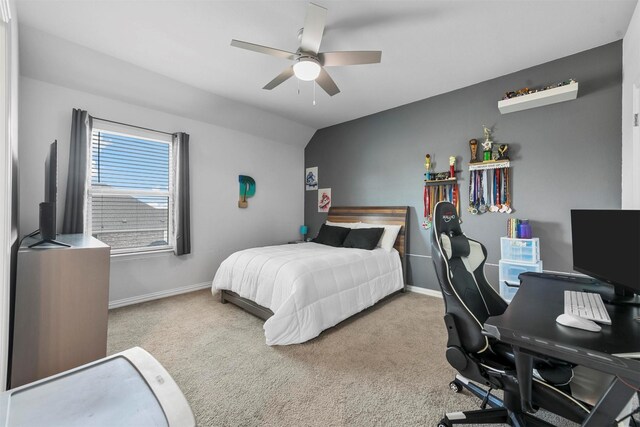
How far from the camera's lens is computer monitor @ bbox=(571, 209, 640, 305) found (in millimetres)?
1153

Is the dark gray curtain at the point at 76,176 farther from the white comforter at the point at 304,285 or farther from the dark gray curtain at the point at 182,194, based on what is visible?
the white comforter at the point at 304,285

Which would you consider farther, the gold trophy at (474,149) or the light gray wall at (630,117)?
the gold trophy at (474,149)

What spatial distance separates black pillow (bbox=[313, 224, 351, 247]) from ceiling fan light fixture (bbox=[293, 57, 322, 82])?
7.28 feet

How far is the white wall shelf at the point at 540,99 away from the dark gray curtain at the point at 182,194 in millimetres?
3765

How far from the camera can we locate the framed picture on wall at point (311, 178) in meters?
5.09

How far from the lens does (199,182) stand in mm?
3811

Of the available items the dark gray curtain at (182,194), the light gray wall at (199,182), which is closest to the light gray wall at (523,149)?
the light gray wall at (199,182)

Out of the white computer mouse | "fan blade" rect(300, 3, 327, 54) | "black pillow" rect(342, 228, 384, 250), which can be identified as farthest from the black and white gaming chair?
"black pillow" rect(342, 228, 384, 250)

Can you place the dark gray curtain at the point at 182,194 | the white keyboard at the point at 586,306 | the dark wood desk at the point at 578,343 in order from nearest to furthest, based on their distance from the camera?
the dark wood desk at the point at 578,343 < the white keyboard at the point at 586,306 < the dark gray curtain at the point at 182,194

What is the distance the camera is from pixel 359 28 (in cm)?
226

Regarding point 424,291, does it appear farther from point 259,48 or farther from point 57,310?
point 57,310

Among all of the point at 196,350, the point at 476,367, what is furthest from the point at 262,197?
the point at 476,367

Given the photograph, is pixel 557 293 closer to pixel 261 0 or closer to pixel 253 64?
pixel 261 0

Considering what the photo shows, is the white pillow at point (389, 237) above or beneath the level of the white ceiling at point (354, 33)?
beneath
